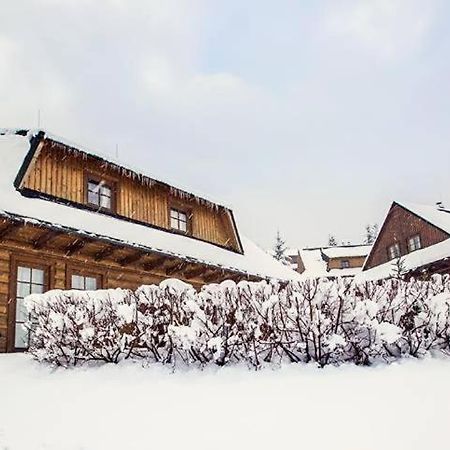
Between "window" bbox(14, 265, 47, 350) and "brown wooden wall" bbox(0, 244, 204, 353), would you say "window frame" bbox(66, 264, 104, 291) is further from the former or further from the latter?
"window" bbox(14, 265, 47, 350)

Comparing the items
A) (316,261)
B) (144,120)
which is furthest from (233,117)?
(316,261)

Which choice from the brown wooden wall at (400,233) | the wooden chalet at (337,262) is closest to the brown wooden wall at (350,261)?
the wooden chalet at (337,262)

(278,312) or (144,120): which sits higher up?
(144,120)

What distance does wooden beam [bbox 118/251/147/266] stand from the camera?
11789 millimetres

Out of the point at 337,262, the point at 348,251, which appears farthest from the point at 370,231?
the point at 337,262

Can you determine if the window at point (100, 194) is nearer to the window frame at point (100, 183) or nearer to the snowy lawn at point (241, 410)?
the window frame at point (100, 183)

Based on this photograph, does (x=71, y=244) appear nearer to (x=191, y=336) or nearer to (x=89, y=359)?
(x=89, y=359)

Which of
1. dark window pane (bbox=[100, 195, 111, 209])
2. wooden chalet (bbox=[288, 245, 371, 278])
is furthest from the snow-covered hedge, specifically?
wooden chalet (bbox=[288, 245, 371, 278])

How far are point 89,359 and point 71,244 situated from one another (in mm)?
4303

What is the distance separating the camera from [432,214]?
84.2 ft

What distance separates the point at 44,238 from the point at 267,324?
6.01 metres

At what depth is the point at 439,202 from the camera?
3216 centimetres

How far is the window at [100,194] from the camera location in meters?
12.1

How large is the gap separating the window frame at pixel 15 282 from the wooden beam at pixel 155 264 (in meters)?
2.77
